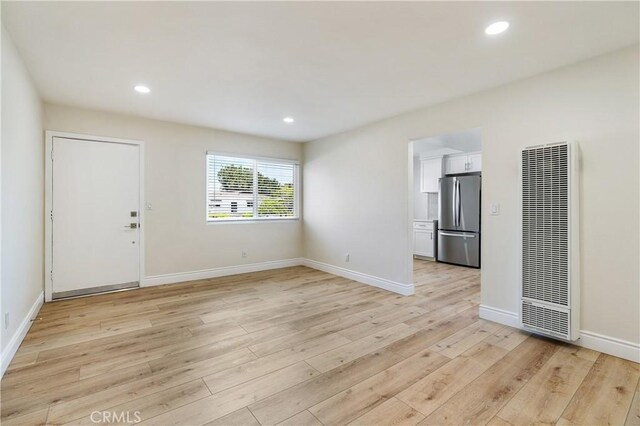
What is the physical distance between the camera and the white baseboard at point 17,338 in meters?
2.20

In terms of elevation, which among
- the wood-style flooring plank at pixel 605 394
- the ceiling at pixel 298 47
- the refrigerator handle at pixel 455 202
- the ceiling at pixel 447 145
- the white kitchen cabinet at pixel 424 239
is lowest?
the wood-style flooring plank at pixel 605 394

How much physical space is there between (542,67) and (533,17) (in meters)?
0.93

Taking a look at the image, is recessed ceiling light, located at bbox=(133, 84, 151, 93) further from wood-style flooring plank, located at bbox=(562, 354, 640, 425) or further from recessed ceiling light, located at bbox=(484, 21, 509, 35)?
wood-style flooring plank, located at bbox=(562, 354, 640, 425)

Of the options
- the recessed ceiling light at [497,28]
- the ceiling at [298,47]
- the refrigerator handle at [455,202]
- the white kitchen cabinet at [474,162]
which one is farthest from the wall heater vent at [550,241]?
the white kitchen cabinet at [474,162]

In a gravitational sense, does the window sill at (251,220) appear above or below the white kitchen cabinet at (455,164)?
below

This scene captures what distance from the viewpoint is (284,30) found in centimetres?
220

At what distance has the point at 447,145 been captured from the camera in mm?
6535

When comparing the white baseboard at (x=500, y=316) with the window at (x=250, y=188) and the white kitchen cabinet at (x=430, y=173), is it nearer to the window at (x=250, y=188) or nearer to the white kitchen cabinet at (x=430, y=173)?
the window at (x=250, y=188)

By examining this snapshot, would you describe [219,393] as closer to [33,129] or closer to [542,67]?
[33,129]

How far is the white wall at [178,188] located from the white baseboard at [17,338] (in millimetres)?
1319

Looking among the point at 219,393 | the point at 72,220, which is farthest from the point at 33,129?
the point at 219,393

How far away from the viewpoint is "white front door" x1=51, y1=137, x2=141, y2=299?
3.88 metres

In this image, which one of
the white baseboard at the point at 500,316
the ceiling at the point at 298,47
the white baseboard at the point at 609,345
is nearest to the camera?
the ceiling at the point at 298,47

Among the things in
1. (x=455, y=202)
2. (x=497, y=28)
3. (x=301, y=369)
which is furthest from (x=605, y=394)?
(x=455, y=202)
